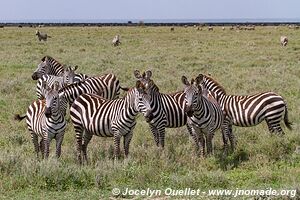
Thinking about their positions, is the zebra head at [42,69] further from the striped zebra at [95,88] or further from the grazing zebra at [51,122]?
the grazing zebra at [51,122]

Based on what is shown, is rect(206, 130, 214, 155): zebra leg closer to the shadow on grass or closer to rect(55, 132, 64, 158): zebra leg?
the shadow on grass

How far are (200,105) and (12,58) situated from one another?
790 inches

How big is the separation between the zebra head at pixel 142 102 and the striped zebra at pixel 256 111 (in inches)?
64.8

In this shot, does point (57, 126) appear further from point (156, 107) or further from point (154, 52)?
point (154, 52)

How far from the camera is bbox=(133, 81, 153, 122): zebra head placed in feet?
27.7

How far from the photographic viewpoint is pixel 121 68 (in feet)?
74.7

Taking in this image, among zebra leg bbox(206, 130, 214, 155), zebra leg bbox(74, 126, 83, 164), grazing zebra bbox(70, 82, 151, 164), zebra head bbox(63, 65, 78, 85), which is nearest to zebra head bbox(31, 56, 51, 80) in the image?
zebra head bbox(63, 65, 78, 85)

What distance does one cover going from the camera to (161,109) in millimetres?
9523

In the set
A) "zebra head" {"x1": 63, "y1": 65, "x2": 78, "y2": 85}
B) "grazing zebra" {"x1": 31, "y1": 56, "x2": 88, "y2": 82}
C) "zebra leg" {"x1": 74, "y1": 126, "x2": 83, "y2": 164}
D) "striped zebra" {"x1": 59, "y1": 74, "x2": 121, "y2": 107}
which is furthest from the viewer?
"grazing zebra" {"x1": 31, "y1": 56, "x2": 88, "y2": 82}

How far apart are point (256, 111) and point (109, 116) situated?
116 inches

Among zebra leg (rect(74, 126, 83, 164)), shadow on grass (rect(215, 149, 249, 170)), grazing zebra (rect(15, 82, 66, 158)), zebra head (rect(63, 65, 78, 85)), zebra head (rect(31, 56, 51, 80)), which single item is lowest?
shadow on grass (rect(215, 149, 249, 170))

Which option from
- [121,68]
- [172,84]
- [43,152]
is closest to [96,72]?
[121,68]

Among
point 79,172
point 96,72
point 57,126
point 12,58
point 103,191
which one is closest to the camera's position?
point 103,191

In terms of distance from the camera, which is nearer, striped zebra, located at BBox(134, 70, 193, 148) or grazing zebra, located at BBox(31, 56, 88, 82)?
striped zebra, located at BBox(134, 70, 193, 148)
